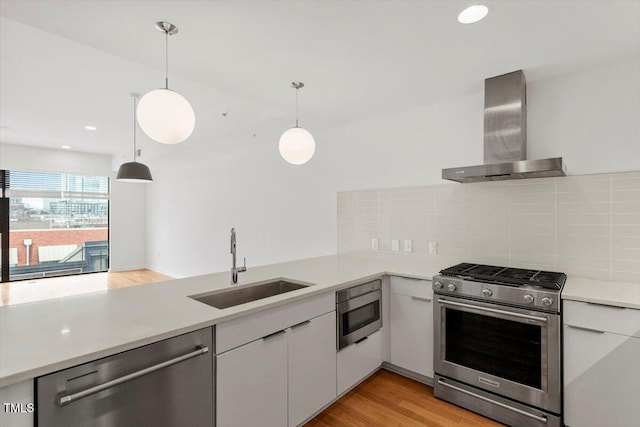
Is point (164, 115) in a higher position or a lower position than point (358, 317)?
higher

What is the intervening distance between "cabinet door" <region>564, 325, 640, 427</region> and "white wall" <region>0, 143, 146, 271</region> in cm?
879

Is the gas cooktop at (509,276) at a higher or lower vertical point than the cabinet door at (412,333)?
higher

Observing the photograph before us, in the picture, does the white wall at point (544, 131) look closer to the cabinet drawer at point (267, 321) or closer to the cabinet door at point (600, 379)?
the cabinet door at point (600, 379)

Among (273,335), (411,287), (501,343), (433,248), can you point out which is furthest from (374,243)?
(273,335)

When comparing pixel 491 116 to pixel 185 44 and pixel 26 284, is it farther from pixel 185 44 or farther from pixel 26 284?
pixel 26 284

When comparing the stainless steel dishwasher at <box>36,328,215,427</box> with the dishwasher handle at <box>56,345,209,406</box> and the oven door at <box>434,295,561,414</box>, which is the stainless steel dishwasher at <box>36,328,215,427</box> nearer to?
the dishwasher handle at <box>56,345,209,406</box>

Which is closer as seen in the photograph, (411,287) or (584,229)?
(584,229)

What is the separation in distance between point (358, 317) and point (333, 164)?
2.08m

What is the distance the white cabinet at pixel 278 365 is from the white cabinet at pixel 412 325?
75 cm

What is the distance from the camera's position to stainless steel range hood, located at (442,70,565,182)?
236 cm

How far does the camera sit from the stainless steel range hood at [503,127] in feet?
7.75

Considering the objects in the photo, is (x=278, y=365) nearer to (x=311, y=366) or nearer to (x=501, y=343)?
(x=311, y=366)

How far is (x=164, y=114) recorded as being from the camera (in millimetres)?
1611

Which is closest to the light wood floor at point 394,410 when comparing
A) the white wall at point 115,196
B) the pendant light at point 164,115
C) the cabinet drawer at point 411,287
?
the cabinet drawer at point 411,287
